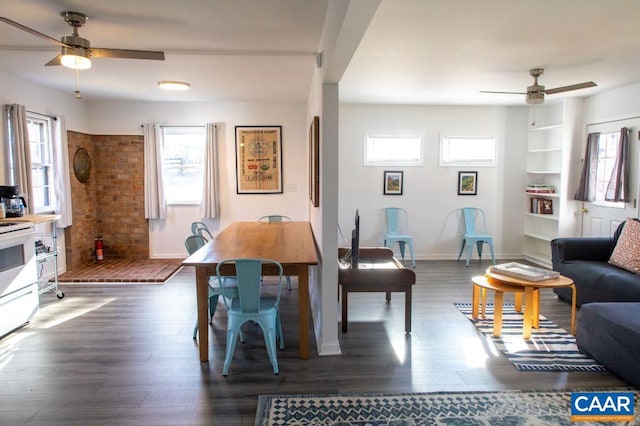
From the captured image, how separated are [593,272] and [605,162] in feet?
6.85

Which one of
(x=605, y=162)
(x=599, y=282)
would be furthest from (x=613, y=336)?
(x=605, y=162)

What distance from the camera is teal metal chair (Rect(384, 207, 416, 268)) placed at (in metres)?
6.13

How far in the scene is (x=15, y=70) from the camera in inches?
172

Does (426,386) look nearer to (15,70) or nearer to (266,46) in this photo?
(266,46)

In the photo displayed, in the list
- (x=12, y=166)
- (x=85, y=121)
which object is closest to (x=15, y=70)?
(x=12, y=166)

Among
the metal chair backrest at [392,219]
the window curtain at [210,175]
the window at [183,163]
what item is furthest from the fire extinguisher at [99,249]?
the metal chair backrest at [392,219]

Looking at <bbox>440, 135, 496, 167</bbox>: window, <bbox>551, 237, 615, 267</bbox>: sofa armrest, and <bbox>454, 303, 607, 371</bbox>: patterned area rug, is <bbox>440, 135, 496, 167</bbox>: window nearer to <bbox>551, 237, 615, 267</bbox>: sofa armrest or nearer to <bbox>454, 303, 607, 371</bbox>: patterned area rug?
<bbox>551, 237, 615, 267</bbox>: sofa armrest

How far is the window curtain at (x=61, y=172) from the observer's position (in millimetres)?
5262

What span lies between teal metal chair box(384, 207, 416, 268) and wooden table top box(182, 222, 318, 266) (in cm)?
179

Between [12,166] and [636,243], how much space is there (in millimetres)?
6662

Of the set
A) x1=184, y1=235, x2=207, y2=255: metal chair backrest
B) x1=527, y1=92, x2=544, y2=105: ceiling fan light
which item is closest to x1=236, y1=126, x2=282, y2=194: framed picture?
x1=184, y1=235, x2=207, y2=255: metal chair backrest

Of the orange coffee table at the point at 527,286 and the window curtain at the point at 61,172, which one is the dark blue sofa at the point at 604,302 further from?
the window curtain at the point at 61,172

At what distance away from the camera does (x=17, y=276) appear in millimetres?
3574

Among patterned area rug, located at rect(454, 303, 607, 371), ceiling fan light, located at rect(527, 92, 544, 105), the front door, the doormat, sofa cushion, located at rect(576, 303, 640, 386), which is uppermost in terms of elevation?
ceiling fan light, located at rect(527, 92, 544, 105)
